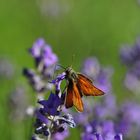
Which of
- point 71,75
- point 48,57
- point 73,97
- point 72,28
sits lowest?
point 73,97

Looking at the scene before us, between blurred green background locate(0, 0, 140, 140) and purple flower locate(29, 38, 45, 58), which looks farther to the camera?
blurred green background locate(0, 0, 140, 140)

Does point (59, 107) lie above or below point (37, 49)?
below

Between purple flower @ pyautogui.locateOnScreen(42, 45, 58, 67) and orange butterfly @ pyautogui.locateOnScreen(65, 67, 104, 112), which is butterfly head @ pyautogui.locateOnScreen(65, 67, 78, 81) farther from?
purple flower @ pyautogui.locateOnScreen(42, 45, 58, 67)

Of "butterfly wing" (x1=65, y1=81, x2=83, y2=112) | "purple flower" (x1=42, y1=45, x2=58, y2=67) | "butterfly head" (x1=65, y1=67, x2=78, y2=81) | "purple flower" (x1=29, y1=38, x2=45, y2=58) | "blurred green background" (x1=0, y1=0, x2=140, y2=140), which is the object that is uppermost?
"blurred green background" (x1=0, y1=0, x2=140, y2=140)

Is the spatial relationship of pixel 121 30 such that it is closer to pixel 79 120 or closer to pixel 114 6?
pixel 114 6

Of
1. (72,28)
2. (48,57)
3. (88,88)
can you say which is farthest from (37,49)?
(72,28)

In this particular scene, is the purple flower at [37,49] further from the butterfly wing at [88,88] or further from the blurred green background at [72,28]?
the blurred green background at [72,28]

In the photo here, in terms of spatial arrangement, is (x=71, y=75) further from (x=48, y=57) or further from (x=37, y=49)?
(x=37, y=49)

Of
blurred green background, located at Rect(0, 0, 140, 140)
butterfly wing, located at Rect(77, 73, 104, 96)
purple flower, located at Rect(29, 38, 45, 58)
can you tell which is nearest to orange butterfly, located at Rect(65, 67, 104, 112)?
butterfly wing, located at Rect(77, 73, 104, 96)
